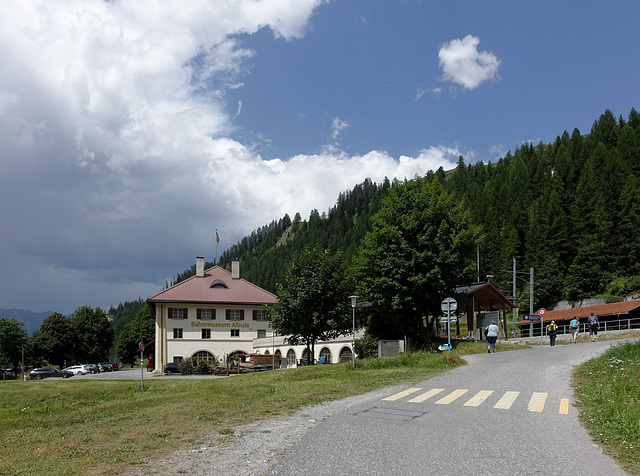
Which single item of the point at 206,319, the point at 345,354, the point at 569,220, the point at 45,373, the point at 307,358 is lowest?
the point at 45,373

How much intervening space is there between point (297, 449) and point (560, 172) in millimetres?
124348

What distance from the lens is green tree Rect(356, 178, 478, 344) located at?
102 ft

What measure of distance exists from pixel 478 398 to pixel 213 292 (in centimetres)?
5573

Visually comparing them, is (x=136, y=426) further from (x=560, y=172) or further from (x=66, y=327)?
(x=560, y=172)

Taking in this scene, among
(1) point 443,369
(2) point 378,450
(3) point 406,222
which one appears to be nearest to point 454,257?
(3) point 406,222

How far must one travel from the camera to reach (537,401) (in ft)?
43.0

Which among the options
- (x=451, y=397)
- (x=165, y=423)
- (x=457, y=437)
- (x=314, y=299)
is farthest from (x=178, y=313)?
(x=457, y=437)

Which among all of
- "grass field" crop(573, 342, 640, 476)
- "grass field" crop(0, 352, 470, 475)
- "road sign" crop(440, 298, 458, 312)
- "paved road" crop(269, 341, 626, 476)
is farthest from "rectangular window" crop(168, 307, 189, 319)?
"grass field" crop(573, 342, 640, 476)

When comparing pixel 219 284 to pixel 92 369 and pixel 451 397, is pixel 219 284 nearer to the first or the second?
pixel 92 369

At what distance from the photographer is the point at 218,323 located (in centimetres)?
6469

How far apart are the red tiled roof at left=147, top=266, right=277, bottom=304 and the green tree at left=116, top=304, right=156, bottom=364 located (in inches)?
1477

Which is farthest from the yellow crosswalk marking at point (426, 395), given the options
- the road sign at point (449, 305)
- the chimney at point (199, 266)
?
the chimney at point (199, 266)

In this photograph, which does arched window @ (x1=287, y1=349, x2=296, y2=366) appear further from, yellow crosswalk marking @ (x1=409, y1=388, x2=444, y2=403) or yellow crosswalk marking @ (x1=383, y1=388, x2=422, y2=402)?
yellow crosswalk marking @ (x1=409, y1=388, x2=444, y2=403)

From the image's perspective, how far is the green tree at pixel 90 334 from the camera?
3501 inches
